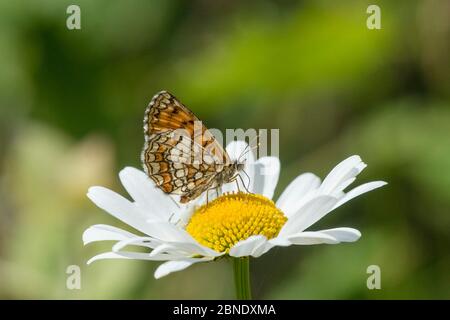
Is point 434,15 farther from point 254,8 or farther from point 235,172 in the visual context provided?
point 235,172

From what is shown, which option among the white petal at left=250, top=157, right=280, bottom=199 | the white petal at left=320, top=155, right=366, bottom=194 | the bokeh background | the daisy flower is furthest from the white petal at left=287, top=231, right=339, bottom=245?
the bokeh background

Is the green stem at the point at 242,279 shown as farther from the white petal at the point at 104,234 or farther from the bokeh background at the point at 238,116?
the bokeh background at the point at 238,116

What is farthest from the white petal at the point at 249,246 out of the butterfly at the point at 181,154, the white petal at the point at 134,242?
the butterfly at the point at 181,154

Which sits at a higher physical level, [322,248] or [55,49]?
[55,49]

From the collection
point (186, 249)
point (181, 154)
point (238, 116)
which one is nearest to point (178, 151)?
point (181, 154)

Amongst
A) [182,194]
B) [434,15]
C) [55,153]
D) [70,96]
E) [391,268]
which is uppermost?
[434,15]

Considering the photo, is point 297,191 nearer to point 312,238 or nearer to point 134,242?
point 312,238
